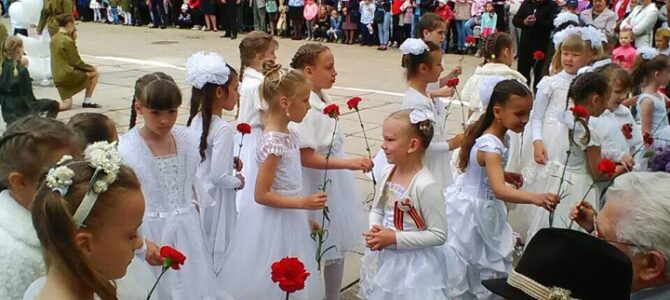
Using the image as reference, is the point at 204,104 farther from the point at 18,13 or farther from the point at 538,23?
the point at 18,13

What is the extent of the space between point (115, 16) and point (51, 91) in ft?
48.7

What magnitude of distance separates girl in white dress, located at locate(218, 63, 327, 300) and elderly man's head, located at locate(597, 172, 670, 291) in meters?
2.10

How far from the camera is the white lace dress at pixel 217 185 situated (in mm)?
4266

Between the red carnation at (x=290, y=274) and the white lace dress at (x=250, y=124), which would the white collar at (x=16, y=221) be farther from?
the white lace dress at (x=250, y=124)

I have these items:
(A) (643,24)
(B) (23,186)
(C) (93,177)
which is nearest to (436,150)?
(B) (23,186)

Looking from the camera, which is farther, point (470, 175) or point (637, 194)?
point (470, 175)

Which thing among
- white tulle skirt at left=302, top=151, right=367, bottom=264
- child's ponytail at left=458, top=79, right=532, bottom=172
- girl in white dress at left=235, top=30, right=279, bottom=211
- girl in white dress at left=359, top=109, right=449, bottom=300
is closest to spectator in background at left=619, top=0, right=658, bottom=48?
girl in white dress at left=235, top=30, right=279, bottom=211

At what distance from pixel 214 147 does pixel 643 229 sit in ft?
9.09

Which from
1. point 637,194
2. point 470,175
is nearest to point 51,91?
point 470,175

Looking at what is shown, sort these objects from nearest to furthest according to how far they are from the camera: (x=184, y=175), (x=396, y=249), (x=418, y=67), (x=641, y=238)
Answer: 1. (x=641, y=238)
2. (x=396, y=249)
3. (x=184, y=175)
4. (x=418, y=67)

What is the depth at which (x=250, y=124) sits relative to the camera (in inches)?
200

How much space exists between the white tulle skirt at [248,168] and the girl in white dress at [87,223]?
2.22 m

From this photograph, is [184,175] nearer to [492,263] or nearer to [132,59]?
[492,263]

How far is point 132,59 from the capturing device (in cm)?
1608
